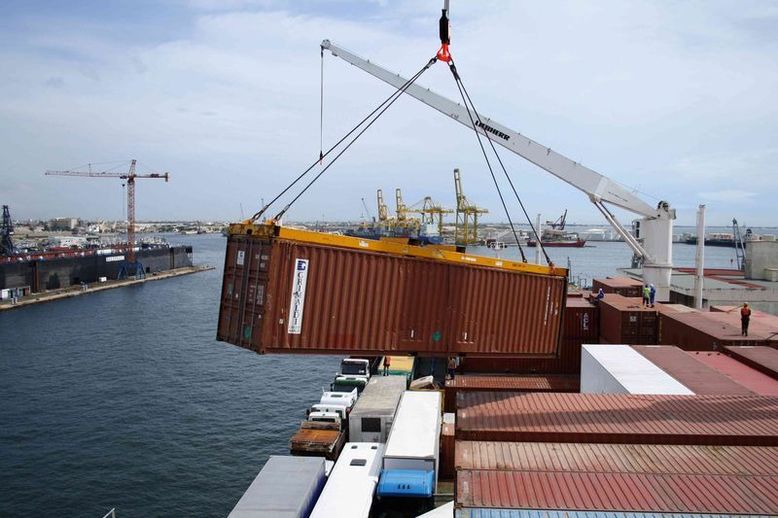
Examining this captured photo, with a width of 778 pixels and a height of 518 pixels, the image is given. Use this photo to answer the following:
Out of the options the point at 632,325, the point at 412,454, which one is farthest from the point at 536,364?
the point at 412,454

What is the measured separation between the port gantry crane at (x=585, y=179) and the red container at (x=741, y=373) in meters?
9.85

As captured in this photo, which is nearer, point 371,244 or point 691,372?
point 371,244

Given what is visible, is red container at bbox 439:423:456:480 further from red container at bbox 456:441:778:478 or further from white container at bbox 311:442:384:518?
red container at bbox 456:441:778:478

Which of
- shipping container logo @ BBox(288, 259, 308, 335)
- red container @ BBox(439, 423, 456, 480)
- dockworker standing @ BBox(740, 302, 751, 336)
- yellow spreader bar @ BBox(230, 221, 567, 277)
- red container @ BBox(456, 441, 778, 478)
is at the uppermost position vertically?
yellow spreader bar @ BBox(230, 221, 567, 277)

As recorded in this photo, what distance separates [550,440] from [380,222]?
441ft

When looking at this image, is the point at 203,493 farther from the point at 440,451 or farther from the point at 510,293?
the point at 510,293

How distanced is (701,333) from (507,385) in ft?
23.0

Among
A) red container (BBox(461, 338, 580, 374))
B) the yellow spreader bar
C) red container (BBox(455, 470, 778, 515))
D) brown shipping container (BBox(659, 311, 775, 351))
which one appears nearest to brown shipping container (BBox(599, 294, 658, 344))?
brown shipping container (BBox(659, 311, 775, 351))

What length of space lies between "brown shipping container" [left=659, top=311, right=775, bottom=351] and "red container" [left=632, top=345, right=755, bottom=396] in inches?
90.5

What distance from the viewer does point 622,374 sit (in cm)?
1570

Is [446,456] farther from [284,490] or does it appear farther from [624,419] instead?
[624,419]

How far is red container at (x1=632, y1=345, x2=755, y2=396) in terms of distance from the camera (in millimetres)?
14245

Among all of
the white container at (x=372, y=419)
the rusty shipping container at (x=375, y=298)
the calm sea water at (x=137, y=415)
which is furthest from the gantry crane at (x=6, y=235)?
the rusty shipping container at (x=375, y=298)

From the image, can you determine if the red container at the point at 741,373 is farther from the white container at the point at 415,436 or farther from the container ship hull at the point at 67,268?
the container ship hull at the point at 67,268
